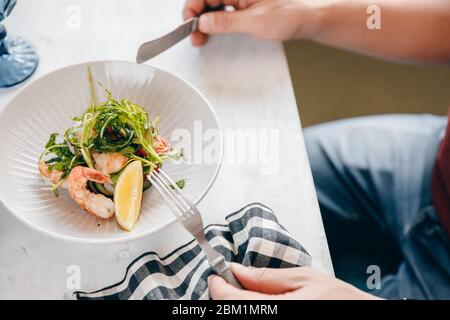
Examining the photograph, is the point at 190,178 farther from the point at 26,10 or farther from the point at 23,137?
the point at 26,10

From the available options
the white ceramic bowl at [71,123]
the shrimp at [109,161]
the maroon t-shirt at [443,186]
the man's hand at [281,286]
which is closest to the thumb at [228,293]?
the man's hand at [281,286]

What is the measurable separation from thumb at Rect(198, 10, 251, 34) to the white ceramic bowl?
178mm

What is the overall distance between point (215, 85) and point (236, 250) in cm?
35

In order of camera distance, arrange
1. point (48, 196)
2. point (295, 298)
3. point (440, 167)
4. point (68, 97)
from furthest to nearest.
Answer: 1. point (440, 167)
2. point (68, 97)
3. point (48, 196)
4. point (295, 298)

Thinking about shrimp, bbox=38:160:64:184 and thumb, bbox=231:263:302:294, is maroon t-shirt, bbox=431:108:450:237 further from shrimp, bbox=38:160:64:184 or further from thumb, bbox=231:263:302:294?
shrimp, bbox=38:160:64:184

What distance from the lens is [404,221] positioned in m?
1.03

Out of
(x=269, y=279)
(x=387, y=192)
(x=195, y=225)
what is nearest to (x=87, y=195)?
(x=195, y=225)

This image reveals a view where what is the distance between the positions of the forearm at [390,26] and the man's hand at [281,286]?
55cm

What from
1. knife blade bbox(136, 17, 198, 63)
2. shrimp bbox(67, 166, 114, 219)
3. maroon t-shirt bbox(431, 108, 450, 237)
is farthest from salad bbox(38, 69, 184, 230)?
maroon t-shirt bbox(431, 108, 450, 237)

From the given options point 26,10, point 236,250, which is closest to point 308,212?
point 236,250

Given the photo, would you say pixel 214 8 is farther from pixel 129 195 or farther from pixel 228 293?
pixel 228 293

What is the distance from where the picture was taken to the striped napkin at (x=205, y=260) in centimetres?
73

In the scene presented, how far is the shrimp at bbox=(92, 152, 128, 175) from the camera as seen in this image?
796 mm

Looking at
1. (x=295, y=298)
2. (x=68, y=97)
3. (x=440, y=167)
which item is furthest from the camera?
(x=440, y=167)
